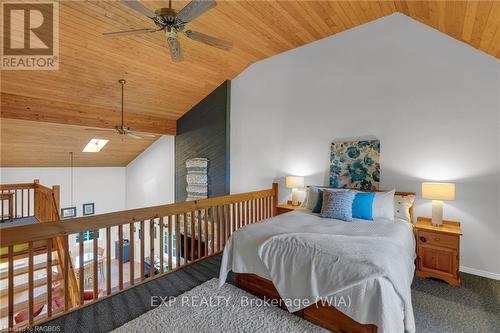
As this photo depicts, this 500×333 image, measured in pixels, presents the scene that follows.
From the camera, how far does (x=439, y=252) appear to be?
284 cm

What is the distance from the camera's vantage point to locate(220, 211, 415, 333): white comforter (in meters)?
1.70

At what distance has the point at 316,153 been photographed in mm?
4254

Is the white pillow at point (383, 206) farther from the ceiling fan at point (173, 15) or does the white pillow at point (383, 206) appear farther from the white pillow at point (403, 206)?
the ceiling fan at point (173, 15)

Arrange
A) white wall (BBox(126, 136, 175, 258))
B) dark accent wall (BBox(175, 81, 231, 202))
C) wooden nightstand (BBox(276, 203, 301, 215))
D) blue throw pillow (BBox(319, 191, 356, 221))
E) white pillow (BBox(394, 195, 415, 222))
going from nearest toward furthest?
blue throw pillow (BBox(319, 191, 356, 221)) < white pillow (BBox(394, 195, 415, 222)) < wooden nightstand (BBox(276, 203, 301, 215)) < dark accent wall (BBox(175, 81, 231, 202)) < white wall (BBox(126, 136, 175, 258))

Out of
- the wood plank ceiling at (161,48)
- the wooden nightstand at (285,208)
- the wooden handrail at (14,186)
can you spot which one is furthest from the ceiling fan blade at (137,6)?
the wooden handrail at (14,186)

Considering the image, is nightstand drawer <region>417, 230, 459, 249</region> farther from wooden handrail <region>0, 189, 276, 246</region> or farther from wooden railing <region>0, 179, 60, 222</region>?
wooden railing <region>0, 179, 60, 222</region>

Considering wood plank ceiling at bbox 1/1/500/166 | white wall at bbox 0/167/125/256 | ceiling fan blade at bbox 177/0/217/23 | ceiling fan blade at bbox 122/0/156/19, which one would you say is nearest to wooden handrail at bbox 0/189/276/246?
ceiling fan blade at bbox 122/0/156/19

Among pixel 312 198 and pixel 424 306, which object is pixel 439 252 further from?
pixel 312 198

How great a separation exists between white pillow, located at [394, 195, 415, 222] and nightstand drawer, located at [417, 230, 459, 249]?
309mm

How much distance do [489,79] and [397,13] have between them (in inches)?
57.6

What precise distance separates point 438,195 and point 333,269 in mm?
1893

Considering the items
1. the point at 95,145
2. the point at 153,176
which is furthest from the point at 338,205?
the point at 95,145

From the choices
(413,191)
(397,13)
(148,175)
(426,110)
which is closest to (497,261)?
(413,191)

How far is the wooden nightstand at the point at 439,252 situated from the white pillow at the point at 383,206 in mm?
333
